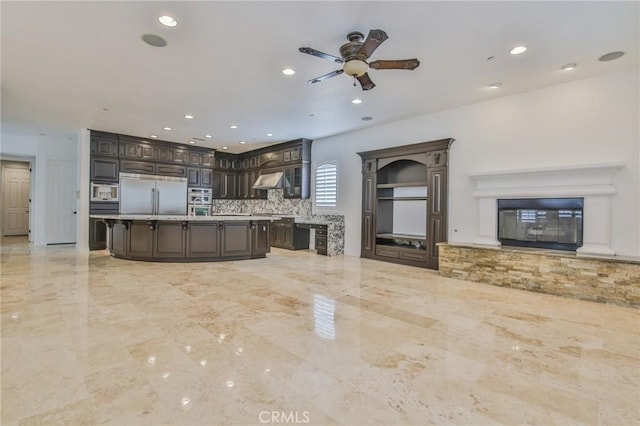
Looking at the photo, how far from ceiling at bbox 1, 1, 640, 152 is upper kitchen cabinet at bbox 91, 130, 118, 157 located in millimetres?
1518

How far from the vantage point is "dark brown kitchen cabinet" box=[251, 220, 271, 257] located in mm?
6977

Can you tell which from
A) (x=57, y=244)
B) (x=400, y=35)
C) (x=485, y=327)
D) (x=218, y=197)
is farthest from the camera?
(x=218, y=197)

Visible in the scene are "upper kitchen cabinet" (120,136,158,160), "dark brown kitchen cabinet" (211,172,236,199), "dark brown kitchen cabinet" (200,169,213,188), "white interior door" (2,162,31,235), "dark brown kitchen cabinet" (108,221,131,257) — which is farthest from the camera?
"white interior door" (2,162,31,235)

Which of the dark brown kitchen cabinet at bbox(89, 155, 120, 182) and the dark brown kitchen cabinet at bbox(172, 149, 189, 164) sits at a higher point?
the dark brown kitchen cabinet at bbox(172, 149, 189, 164)

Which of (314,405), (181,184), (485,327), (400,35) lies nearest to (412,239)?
(485,327)

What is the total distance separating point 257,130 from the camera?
7668 mm

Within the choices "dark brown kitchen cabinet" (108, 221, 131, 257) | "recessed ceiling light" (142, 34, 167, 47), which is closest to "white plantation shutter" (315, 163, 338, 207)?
"dark brown kitchen cabinet" (108, 221, 131, 257)

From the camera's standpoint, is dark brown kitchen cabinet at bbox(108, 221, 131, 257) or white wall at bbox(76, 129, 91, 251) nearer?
dark brown kitchen cabinet at bbox(108, 221, 131, 257)

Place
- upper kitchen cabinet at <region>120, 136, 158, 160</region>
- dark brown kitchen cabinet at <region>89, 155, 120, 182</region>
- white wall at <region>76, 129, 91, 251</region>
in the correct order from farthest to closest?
upper kitchen cabinet at <region>120, 136, 158, 160</region>
dark brown kitchen cabinet at <region>89, 155, 120, 182</region>
white wall at <region>76, 129, 91, 251</region>

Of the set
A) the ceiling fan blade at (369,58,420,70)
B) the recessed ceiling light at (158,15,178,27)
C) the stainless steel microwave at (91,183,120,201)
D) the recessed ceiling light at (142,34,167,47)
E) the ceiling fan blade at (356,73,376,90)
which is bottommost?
the stainless steel microwave at (91,183,120,201)

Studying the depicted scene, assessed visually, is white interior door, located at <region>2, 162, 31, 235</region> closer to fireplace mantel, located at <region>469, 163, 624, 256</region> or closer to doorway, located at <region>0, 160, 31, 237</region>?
doorway, located at <region>0, 160, 31, 237</region>

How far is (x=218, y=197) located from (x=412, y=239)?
22.4 feet

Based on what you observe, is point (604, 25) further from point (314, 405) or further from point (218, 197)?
point (218, 197)

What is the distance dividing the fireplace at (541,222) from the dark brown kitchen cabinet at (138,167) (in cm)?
853
